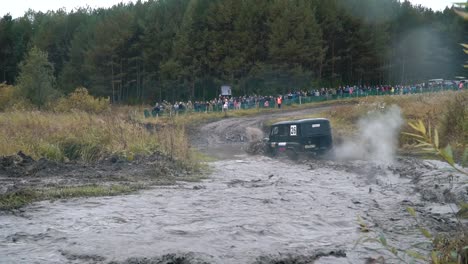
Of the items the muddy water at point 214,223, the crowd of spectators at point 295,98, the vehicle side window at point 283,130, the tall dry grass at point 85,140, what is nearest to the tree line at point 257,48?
the crowd of spectators at point 295,98

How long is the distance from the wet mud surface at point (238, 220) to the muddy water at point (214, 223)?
2cm

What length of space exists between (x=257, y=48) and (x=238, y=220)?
58349mm

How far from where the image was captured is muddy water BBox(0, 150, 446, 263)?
886cm

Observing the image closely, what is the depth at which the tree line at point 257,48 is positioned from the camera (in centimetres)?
6612

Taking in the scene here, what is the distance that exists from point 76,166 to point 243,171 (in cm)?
659

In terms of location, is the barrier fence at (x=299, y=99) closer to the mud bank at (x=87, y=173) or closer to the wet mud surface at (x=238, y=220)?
the mud bank at (x=87, y=173)

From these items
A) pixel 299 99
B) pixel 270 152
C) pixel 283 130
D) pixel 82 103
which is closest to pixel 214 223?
pixel 283 130

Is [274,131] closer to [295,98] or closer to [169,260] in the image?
[169,260]

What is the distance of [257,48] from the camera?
224ft

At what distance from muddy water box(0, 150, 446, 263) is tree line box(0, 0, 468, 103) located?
160 feet

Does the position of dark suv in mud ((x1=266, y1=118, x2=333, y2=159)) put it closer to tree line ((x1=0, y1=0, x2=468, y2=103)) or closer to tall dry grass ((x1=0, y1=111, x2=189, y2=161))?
tall dry grass ((x1=0, y1=111, x2=189, y2=161))

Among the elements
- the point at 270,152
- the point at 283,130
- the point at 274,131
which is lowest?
the point at 270,152

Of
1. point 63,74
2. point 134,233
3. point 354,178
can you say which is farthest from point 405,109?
point 63,74

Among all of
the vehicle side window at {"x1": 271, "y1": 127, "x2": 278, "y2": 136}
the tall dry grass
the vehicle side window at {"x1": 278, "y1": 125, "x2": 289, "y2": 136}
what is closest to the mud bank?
the tall dry grass
